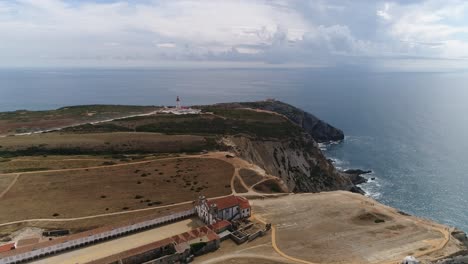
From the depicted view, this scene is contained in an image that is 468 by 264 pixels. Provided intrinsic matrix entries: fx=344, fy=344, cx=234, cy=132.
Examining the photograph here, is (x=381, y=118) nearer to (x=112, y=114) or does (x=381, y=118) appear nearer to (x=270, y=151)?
(x=270, y=151)

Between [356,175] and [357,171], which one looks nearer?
[356,175]

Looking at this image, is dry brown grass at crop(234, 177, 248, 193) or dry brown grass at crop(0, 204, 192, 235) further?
dry brown grass at crop(234, 177, 248, 193)

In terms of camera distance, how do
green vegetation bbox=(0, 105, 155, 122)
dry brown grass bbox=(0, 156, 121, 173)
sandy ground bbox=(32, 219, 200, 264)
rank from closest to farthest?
sandy ground bbox=(32, 219, 200, 264) → dry brown grass bbox=(0, 156, 121, 173) → green vegetation bbox=(0, 105, 155, 122)

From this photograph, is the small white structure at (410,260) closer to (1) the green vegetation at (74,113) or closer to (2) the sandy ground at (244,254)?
(2) the sandy ground at (244,254)

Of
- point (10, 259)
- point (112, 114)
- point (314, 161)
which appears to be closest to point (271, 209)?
point (10, 259)

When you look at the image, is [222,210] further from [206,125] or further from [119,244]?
[206,125]

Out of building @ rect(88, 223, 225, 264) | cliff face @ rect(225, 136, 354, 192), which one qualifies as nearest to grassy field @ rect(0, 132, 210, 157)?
cliff face @ rect(225, 136, 354, 192)

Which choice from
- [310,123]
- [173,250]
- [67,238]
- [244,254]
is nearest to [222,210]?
[244,254]

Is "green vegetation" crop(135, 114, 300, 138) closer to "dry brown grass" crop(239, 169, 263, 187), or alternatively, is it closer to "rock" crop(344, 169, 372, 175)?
"rock" crop(344, 169, 372, 175)
